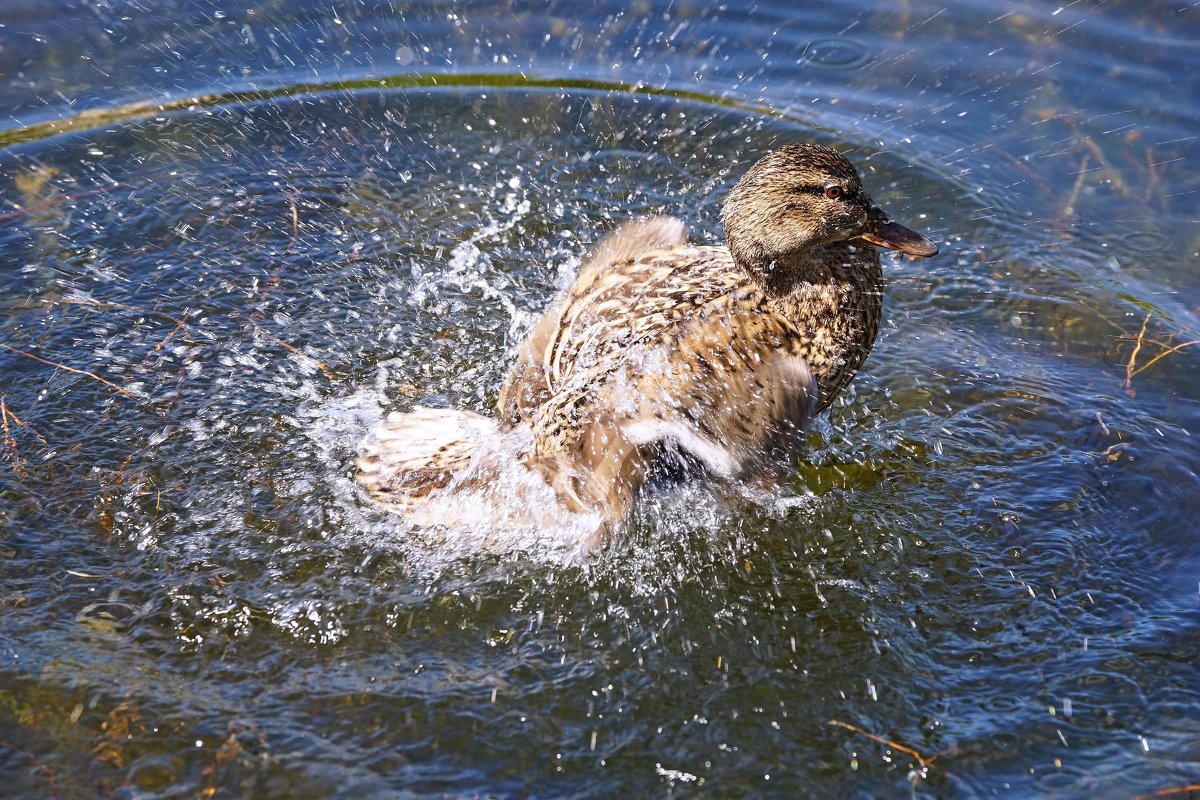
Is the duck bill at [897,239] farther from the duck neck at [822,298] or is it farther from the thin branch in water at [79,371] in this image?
the thin branch in water at [79,371]

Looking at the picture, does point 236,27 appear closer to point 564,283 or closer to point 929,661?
point 564,283

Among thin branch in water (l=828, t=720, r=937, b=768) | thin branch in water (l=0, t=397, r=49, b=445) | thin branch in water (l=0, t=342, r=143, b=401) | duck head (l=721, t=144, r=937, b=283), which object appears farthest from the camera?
thin branch in water (l=0, t=342, r=143, b=401)

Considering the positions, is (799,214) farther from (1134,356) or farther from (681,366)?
(1134,356)

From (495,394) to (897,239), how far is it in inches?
71.6

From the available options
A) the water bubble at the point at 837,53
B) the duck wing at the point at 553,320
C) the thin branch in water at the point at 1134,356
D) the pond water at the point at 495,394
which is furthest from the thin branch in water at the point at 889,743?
the water bubble at the point at 837,53

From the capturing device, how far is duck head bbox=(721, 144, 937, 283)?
3.91 meters

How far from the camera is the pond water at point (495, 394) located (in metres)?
3.22

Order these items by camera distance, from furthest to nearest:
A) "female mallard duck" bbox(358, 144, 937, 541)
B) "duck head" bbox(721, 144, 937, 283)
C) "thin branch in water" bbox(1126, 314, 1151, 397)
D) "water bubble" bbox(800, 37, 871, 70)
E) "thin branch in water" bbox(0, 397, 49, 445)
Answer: "water bubble" bbox(800, 37, 871, 70)
"thin branch in water" bbox(1126, 314, 1151, 397)
"thin branch in water" bbox(0, 397, 49, 445)
"duck head" bbox(721, 144, 937, 283)
"female mallard duck" bbox(358, 144, 937, 541)

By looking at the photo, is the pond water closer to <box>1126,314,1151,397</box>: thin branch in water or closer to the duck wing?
<box>1126,314,1151,397</box>: thin branch in water

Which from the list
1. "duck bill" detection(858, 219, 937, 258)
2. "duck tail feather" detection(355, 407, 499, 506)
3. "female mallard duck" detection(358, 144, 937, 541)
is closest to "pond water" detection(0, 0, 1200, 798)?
"duck tail feather" detection(355, 407, 499, 506)

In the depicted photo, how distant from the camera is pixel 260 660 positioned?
11.3 feet

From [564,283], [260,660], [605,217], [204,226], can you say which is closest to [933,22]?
[605,217]

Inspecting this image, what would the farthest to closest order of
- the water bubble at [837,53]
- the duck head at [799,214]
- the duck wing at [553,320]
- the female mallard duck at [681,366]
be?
1. the water bubble at [837,53]
2. the duck wing at [553,320]
3. the duck head at [799,214]
4. the female mallard duck at [681,366]

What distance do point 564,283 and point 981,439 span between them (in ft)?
6.65
